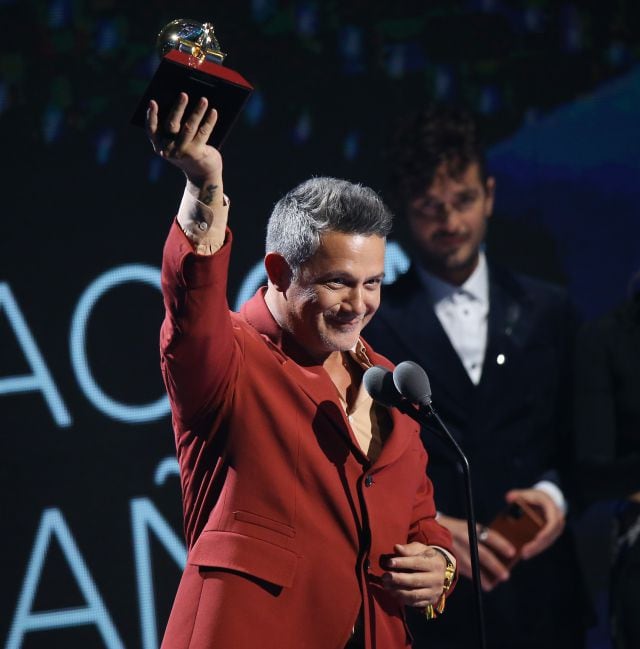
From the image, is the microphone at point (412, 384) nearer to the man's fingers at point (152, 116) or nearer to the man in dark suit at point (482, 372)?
the man's fingers at point (152, 116)

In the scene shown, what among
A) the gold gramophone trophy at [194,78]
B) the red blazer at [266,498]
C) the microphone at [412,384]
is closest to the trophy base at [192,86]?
the gold gramophone trophy at [194,78]

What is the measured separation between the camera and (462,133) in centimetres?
362

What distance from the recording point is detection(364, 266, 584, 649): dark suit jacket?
131 inches

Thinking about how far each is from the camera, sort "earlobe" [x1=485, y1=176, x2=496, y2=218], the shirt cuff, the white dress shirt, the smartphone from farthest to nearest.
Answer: "earlobe" [x1=485, y1=176, x2=496, y2=218] < the white dress shirt < the shirt cuff < the smartphone

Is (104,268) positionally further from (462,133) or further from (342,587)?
(342,587)

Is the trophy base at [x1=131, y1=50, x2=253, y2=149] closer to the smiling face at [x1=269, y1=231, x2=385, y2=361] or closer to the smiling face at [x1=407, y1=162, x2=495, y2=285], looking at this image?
the smiling face at [x1=269, y1=231, x2=385, y2=361]

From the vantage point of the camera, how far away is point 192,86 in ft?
5.74

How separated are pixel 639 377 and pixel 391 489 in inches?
61.2

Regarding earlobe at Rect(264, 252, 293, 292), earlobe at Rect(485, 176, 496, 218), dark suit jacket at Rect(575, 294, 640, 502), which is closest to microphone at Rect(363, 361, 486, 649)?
earlobe at Rect(264, 252, 293, 292)

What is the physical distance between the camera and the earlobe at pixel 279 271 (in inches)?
82.0

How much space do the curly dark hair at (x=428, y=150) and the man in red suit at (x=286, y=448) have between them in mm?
1490

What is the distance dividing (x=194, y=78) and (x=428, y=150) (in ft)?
6.36

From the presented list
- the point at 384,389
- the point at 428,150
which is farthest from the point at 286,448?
the point at 428,150

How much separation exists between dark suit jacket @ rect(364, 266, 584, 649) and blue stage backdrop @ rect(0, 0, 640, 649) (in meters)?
0.38
